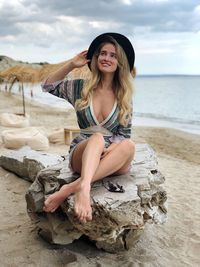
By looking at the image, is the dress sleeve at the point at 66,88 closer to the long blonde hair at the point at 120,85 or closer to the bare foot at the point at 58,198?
the long blonde hair at the point at 120,85

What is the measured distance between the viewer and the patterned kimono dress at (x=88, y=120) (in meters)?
3.30

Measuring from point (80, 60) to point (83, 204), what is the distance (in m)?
1.24

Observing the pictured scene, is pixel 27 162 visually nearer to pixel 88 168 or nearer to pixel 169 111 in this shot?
pixel 88 168

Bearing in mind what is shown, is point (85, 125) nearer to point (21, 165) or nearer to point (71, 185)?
point (71, 185)

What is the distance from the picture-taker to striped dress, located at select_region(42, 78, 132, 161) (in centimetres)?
330

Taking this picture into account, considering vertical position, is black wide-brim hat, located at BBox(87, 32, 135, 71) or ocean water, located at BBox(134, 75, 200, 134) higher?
black wide-brim hat, located at BBox(87, 32, 135, 71)

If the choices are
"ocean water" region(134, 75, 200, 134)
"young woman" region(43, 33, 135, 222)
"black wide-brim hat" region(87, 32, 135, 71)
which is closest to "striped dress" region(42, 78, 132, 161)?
"young woman" region(43, 33, 135, 222)

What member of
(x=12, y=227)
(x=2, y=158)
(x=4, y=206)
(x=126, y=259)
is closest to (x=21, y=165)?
(x=2, y=158)

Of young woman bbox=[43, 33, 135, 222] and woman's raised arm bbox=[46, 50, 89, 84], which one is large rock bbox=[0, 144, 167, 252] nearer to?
young woman bbox=[43, 33, 135, 222]

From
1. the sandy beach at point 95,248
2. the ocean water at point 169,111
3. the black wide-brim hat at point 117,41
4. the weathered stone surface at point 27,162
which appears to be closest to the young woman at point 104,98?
the black wide-brim hat at point 117,41

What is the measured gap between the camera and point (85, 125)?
11.0 feet

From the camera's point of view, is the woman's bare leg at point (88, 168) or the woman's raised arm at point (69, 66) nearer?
the woman's bare leg at point (88, 168)

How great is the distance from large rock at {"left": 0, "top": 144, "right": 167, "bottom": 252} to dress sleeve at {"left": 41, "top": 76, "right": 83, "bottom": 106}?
2.15 feet

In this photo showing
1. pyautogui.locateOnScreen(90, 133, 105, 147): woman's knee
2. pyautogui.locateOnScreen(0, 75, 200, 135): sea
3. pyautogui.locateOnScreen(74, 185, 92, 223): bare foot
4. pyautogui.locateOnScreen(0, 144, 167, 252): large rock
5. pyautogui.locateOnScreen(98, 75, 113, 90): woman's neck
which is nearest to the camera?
pyautogui.locateOnScreen(74, 185, 92, 223): bare foot
